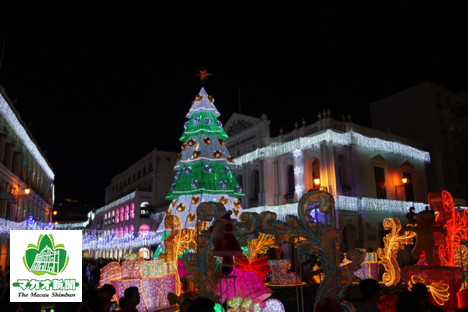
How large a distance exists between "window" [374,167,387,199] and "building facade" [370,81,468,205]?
423 cm

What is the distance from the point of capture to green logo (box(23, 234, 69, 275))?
130 inches

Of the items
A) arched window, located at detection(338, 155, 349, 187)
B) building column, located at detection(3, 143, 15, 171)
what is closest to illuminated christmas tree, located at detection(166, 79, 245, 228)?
arched window, located at detection(338, 155, 349, 187)

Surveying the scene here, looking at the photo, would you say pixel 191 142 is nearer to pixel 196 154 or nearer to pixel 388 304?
pixel 196 154

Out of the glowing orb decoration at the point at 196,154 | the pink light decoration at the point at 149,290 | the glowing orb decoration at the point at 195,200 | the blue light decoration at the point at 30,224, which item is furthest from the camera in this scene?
the blue light decoration at the point at 30,224

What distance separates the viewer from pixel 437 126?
29.2 meters

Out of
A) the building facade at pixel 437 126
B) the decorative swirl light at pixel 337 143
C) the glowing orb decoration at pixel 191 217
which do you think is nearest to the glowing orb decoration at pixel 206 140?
the glowing orb decoration at pixel 191 217

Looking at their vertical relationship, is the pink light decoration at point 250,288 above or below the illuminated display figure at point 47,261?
below

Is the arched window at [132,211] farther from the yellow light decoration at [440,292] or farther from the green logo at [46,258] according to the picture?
the green logo at [46,258]

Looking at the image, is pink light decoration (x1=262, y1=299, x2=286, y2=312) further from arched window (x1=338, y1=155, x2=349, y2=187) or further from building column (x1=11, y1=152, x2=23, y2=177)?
building column (x1=11, y1=152, x2=23, y2=177)

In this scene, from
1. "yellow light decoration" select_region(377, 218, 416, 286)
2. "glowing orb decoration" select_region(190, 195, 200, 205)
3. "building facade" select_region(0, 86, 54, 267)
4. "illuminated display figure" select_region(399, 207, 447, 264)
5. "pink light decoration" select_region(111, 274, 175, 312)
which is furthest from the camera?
"building facade" select_region(0, 86, 54, 267)

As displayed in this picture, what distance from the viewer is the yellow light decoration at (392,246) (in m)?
11.3

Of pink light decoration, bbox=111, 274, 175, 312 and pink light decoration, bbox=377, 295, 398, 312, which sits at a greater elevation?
pink light decoration, bbox=377, 295, 398, 312

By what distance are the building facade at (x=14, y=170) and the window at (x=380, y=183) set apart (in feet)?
71.0

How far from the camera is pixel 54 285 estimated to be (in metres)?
3.30
